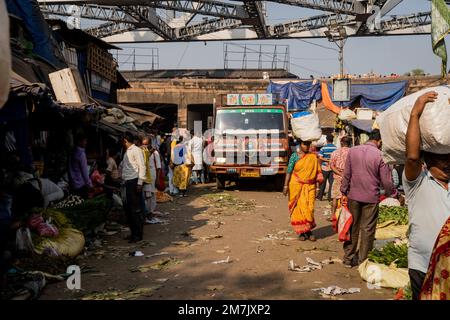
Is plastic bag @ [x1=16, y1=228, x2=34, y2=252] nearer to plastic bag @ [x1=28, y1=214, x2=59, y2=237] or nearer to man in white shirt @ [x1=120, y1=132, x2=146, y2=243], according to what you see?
plastic bag @ [x1=28, y1=214, x2=59, y2=237]

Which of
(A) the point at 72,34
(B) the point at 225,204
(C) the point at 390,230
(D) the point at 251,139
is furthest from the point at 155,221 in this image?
(A) the point at 72,34

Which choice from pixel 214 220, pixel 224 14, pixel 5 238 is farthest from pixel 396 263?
pixel 224 14

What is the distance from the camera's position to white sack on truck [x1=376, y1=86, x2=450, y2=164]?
2.72 metres

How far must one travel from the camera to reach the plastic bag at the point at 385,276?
16.6ft

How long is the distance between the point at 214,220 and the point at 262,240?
2.20 metres

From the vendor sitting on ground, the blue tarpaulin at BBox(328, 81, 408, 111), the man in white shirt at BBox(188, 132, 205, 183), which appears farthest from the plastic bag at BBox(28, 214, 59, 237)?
the blue tarpaulin at BBox(328, 81, 408, 111)

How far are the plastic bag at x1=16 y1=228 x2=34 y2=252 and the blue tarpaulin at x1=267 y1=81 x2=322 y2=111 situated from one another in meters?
16.6

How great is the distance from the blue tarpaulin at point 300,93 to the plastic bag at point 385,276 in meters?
15.8

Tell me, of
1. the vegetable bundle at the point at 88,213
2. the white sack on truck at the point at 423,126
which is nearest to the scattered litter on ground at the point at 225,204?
the vegetable bundle at the point at 88,213

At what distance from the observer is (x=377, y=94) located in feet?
62.7
